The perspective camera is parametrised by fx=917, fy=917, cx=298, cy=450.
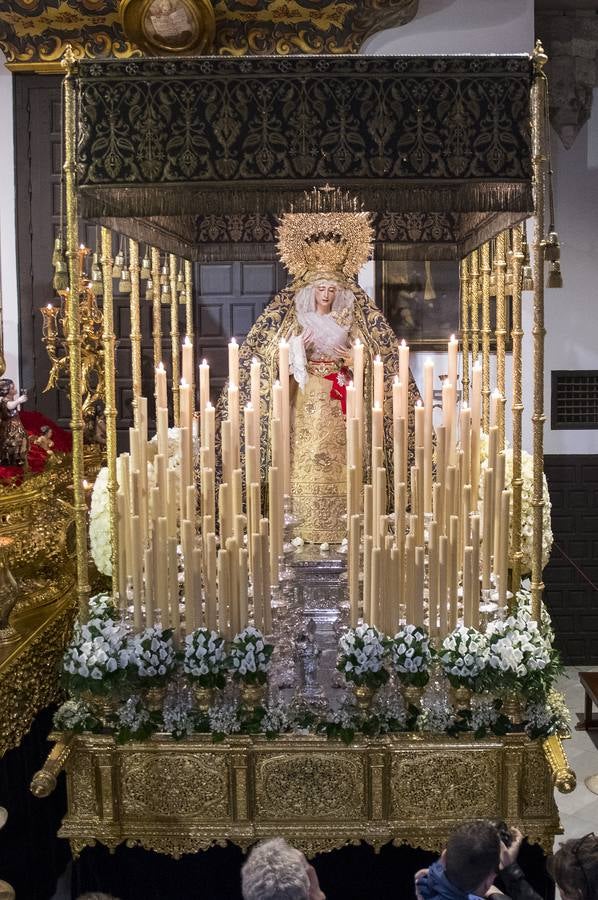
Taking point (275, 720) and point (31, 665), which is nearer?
point (275, 720)

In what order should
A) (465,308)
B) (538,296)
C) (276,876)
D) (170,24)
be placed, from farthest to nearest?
(170,24) < (465,308) < (538,296) < (276,876)

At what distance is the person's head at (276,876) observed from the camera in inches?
78.4

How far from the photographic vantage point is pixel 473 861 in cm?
231

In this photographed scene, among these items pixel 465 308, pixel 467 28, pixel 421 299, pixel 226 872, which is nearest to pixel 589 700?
pixel 465 308

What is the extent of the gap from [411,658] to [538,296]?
128 centimetres

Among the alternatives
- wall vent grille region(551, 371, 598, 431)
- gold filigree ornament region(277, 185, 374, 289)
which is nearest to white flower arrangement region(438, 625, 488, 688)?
gold filigree ornament region(277, 185, 374, 289)

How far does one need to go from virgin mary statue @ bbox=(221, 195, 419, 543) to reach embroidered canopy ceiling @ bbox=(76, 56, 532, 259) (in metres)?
1.34

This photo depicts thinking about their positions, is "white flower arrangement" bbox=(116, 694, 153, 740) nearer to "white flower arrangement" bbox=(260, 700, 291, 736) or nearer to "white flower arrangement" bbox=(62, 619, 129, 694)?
"white flower arrangement" bbox=(62, 619, 129, 694)

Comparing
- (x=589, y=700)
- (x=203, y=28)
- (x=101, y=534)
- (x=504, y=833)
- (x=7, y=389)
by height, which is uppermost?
(x=203, y=28)

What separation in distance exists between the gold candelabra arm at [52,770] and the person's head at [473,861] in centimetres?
127

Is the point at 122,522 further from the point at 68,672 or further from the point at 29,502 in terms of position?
the point at 29,502

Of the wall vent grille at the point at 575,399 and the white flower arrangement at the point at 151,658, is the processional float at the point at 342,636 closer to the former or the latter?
the white flower arrangement at the point at 151,658

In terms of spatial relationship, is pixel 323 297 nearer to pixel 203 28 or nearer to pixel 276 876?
pixel 203 28

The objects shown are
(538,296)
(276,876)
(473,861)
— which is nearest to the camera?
(276,876)
